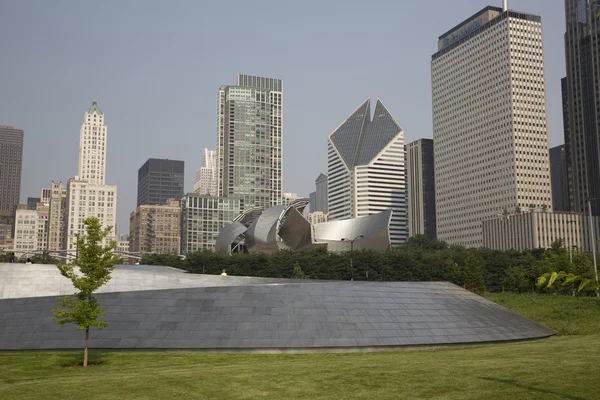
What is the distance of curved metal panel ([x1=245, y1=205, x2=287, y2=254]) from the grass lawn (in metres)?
70.7

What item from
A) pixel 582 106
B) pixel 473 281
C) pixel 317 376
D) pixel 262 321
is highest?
pixel 582 106

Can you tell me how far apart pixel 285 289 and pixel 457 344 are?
8.66 m

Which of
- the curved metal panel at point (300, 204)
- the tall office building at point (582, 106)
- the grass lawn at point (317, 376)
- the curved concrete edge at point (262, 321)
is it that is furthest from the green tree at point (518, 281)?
the tall office building at point (582, 106)

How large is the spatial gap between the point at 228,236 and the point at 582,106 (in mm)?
115045

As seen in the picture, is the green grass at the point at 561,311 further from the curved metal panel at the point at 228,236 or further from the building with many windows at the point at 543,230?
the building with many windows at the point at 543,230

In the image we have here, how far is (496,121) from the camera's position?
178m

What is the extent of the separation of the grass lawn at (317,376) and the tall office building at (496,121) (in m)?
156

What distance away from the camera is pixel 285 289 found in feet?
102

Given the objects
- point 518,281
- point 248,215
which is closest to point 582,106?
point 248,215

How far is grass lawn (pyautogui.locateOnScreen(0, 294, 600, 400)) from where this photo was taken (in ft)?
53.9

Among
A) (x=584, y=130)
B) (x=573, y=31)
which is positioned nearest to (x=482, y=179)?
(x=584, y=130)

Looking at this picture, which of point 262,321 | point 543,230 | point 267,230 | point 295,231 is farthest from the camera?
point 543,230

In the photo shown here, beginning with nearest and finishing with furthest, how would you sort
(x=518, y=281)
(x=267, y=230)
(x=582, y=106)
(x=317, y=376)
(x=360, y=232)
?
(x=317, y=376) < (x=518, y=281) < (x=267, y=230) < (x=360, y=232) < (x=582, y=106)

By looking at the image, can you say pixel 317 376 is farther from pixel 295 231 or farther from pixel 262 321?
pixel 295 231
